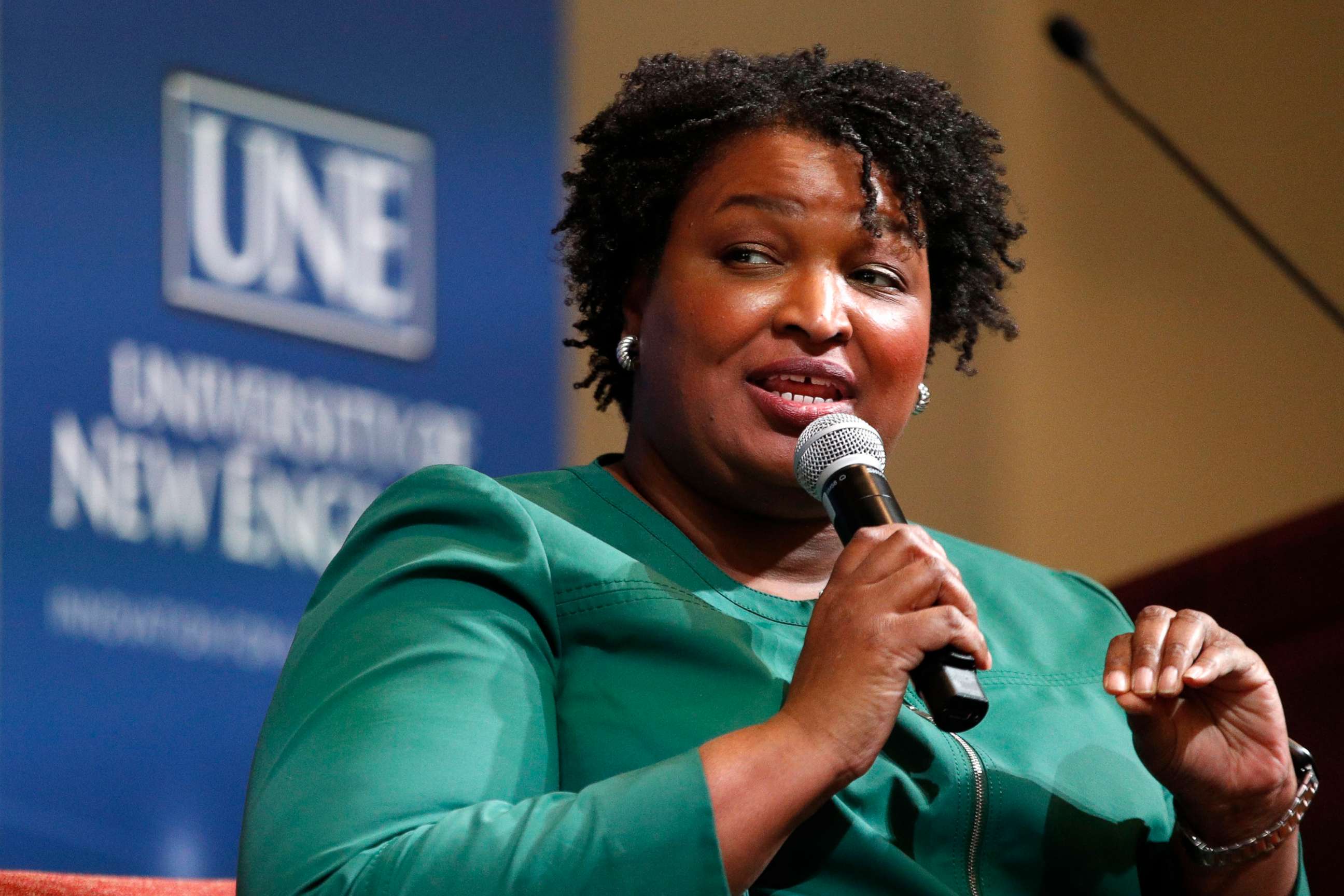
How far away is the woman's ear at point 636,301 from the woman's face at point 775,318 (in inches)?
2.9

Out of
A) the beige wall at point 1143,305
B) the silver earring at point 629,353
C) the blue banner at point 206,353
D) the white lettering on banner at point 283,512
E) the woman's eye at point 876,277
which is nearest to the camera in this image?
the woman's eye at point 876,277

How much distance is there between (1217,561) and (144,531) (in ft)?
5.27

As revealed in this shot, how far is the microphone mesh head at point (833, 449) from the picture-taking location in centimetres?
140

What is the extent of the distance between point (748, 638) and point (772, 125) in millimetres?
527

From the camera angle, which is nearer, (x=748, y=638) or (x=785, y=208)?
(x=748, y=638)

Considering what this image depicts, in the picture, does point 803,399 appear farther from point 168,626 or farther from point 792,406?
point 168,626

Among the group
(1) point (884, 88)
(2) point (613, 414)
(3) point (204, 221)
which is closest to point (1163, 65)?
(2) point (613, 414)

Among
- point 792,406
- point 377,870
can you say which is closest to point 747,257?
point 792,406

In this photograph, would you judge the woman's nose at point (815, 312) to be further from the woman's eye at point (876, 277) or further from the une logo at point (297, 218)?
the une logo at point (297, 218)

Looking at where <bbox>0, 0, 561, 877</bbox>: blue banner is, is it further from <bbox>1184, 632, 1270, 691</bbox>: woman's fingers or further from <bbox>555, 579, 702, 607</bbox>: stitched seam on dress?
<bbox>1184, 632, 1270, 691</bbox>: woman's fingers

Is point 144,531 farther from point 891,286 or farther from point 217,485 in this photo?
point 891,286

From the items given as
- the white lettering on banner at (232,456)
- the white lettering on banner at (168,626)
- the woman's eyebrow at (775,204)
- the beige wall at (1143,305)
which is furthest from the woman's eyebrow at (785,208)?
the beige wall at (1143,305)

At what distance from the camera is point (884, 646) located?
1.23 m

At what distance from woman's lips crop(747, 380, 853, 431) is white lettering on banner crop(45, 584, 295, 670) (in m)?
1.23
